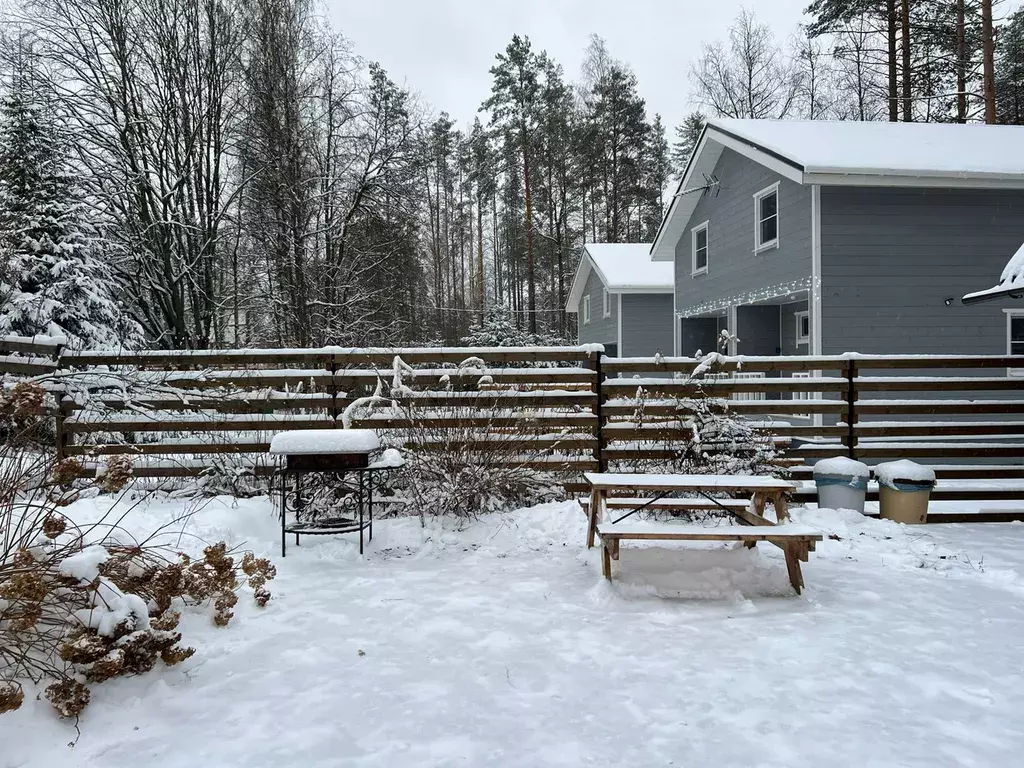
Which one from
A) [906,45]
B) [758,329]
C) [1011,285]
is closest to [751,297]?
[758,329]

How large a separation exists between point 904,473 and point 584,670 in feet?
13.6

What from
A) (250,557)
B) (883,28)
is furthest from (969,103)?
(250,557)

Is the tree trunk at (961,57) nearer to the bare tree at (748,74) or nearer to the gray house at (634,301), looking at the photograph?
the bare tree at (748,74)

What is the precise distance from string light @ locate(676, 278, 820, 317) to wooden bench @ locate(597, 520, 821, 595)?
723cm

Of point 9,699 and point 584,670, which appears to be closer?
point 9,699

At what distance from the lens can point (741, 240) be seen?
12664mm

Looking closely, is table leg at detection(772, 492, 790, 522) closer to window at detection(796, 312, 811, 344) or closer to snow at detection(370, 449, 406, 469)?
snow at detection(370, 449, 406, 469)

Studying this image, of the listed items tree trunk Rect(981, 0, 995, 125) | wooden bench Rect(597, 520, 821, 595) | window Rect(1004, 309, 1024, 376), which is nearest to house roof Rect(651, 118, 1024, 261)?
window Rect(1004, 309, 1024, 376)

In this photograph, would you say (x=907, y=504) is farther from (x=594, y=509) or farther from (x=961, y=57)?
(x=961, y=57)

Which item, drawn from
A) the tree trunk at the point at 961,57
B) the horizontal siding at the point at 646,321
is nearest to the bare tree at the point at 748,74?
the tree trunk at the point at 961,57

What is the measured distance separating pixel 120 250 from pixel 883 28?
20.3 m

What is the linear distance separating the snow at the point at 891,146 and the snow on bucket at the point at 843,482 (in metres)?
5.60

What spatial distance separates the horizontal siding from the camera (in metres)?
19.6

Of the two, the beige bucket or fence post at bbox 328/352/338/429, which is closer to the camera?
the beige bucket
